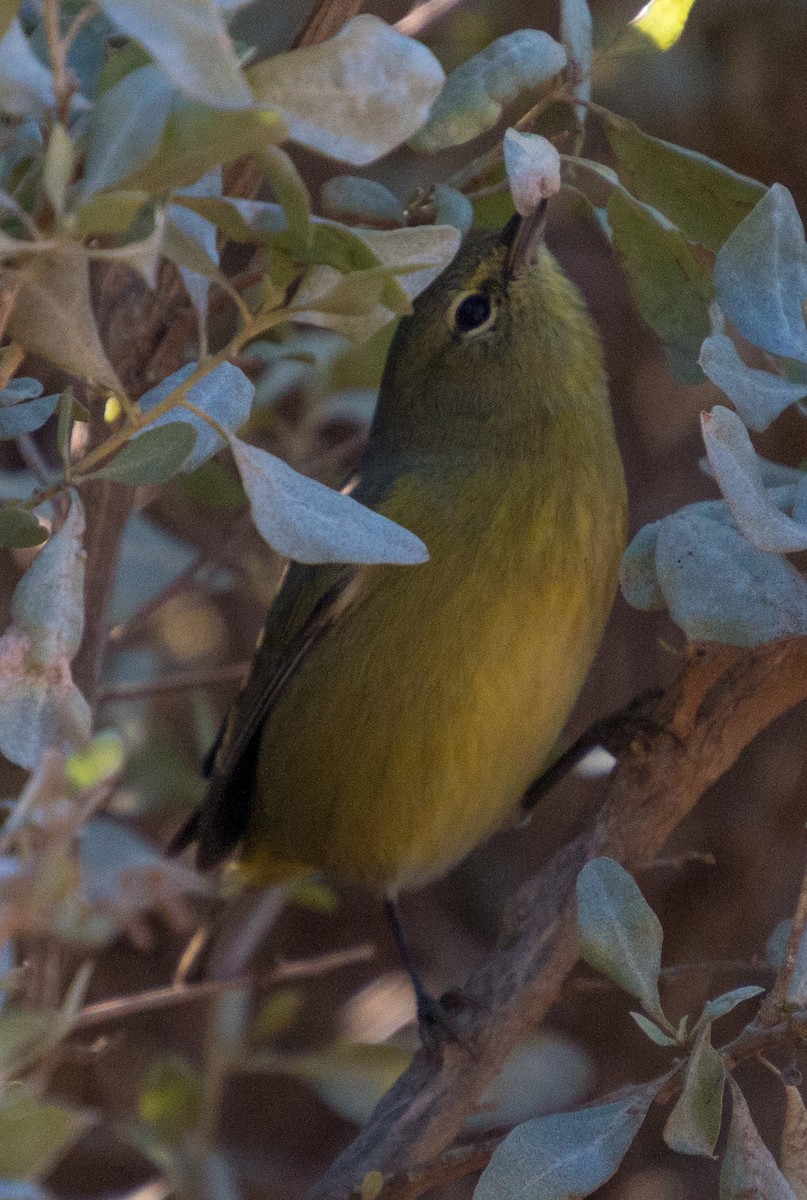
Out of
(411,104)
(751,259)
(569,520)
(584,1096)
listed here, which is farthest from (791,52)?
(411,104)

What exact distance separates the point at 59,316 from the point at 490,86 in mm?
678

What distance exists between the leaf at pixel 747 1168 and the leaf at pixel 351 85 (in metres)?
0.98

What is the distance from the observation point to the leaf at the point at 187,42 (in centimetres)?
97

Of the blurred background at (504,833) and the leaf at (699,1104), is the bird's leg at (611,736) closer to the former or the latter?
the blurred background at (504,833)

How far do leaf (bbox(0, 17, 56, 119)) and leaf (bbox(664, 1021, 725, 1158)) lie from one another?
1.05m

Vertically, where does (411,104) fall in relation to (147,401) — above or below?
above

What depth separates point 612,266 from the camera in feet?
13.4

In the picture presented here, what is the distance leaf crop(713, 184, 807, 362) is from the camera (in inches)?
63.8

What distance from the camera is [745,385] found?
5.12 ft

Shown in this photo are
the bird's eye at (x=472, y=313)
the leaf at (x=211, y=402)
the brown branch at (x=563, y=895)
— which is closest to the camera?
the leaf at (x=211, y=402)

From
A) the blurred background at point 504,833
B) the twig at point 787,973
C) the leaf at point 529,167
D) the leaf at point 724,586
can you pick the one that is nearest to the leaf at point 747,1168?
the twig at point 787,973

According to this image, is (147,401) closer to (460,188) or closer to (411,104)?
(411,104)

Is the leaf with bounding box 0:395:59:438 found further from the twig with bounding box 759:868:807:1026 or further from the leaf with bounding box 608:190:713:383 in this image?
the twig with bounding box 759:868:807:1026

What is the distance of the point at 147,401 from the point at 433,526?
926 millimetres
